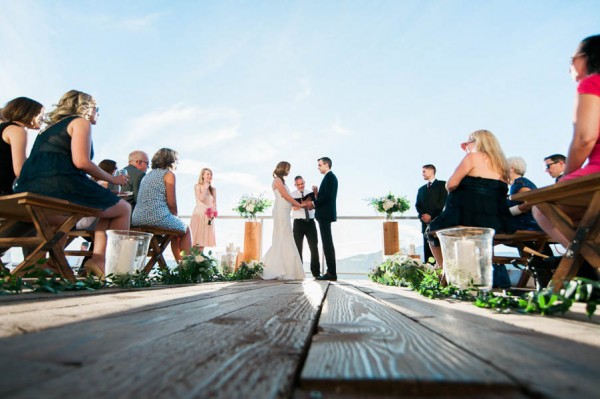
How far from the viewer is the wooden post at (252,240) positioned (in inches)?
273

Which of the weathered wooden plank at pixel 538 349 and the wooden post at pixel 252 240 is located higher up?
the wooden post at pixel 252 240

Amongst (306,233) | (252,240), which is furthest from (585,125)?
(252,240)

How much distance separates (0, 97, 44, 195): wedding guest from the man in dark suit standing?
4.27 m

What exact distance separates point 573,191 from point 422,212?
3.75m

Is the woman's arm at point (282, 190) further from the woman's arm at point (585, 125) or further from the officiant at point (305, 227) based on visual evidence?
the woman's arm at point (585, 125)

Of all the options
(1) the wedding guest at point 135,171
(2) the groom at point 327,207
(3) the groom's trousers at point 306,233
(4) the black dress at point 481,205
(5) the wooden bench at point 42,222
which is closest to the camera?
(5) the wooden bench at point 42,222

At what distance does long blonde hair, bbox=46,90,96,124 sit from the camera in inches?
90.7

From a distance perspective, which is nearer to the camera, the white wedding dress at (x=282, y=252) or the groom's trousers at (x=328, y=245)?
the groom's trousers at (x=328, y=245)

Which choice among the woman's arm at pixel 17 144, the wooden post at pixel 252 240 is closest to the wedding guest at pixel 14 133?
the woman's arm at pixel 17 144

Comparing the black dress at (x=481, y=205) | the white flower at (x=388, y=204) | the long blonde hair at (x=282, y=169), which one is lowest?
the black dress at (x=481, y=205)

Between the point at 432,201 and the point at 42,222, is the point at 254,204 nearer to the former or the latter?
the point at 432,201

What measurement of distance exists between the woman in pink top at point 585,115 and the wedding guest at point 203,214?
414 centimetres

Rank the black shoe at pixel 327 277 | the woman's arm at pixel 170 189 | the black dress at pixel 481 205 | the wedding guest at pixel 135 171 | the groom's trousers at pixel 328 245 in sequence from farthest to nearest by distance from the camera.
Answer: the groom's trousers at pixel 328 245 < the black shoe at pixel 327 277 < the wedding guest at pixel 135 171 < the woman's arm at pixel 170 189 < the black dress at pixel 481 205

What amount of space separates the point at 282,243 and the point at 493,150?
294cm
